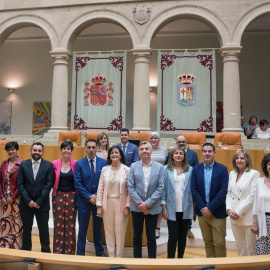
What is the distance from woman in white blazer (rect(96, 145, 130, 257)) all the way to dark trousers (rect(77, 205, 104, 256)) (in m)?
0.22

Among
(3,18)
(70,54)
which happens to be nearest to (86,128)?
(70,54)

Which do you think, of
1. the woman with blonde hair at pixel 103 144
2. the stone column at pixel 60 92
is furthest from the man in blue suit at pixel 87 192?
the stone column at pixel 60 92

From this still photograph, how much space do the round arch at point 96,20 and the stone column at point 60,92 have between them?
34 centimetres

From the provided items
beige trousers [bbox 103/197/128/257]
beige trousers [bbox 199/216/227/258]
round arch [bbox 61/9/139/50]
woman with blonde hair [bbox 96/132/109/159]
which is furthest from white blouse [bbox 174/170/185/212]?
round arch [bbox 61/9/139/50]

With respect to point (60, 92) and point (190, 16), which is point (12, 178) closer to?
point (60, 92)

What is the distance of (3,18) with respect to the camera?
922 cm

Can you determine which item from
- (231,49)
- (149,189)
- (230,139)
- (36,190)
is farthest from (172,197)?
(231,49)

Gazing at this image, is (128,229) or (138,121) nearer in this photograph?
(128,229)

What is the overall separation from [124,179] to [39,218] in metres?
1.01

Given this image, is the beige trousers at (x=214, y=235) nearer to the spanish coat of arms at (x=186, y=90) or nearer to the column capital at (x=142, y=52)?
the spanish coat of arms at (x=186, y=90)

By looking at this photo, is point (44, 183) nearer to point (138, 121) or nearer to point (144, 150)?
point (144, 150)

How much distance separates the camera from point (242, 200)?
9.27 feet

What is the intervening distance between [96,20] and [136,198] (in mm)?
7154

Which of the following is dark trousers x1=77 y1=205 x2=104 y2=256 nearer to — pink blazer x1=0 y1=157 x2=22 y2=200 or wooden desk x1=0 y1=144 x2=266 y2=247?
wooden desk x1=0 y1=144 x2=266 y2=247
